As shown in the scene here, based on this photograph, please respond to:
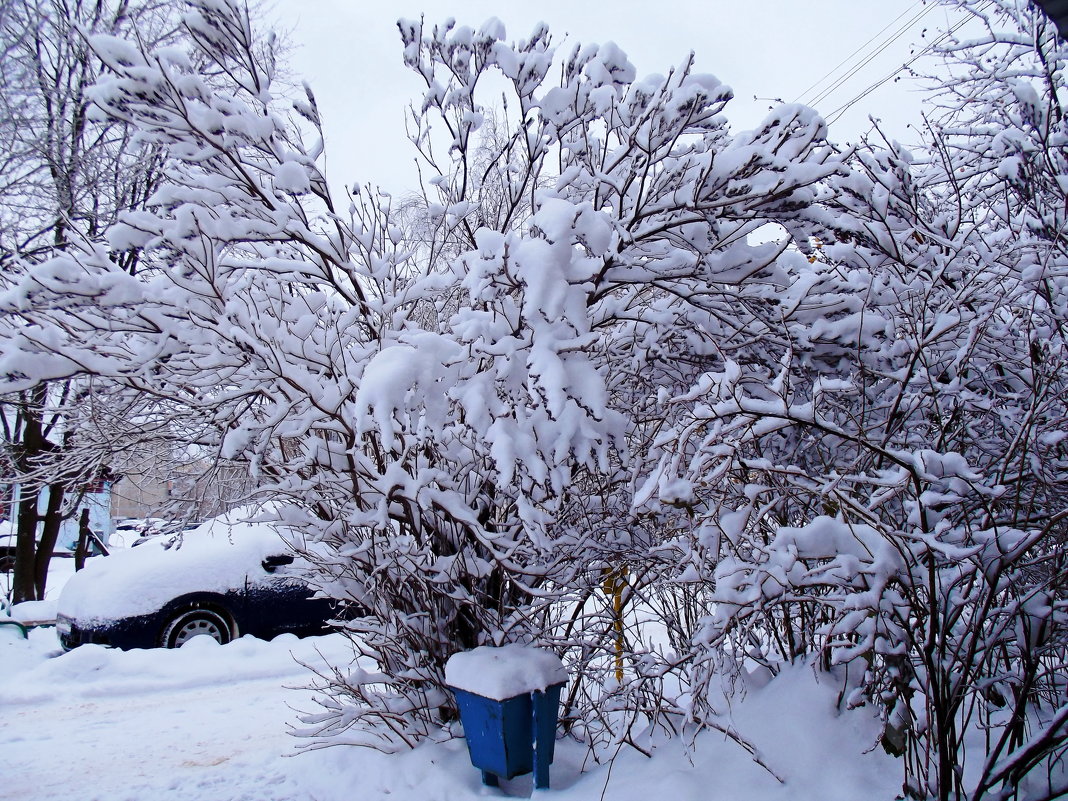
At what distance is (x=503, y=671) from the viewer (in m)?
3.49

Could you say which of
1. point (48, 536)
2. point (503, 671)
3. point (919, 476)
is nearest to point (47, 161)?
point (48, 536)

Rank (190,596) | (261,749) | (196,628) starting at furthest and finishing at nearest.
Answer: (196,628) → (190,596) → (261,749)

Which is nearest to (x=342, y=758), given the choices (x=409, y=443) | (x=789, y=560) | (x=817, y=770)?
(x=409, y=443)

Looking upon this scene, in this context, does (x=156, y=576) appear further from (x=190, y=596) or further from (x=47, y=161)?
(x=47, y=161)

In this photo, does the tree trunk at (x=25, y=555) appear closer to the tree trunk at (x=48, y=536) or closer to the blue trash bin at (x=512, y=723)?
the tree trunk at (x=48, y=536)

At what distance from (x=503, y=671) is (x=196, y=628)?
16.2 feet

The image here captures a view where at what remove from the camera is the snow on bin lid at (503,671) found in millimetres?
3467

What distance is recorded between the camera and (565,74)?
13.5ft

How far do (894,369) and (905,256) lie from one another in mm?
746

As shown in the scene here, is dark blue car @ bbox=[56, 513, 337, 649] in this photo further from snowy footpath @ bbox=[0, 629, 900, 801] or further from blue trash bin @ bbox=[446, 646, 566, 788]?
blue trash bin @ bbox=[446, 646, 566, 788]

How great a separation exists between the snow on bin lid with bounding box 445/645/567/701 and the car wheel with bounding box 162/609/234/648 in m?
4.47

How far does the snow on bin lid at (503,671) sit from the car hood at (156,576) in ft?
12.1

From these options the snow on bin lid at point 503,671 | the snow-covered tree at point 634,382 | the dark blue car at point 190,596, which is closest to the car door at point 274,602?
the dark blue car at point 190,596

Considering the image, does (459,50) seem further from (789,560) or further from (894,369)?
(789,560)
